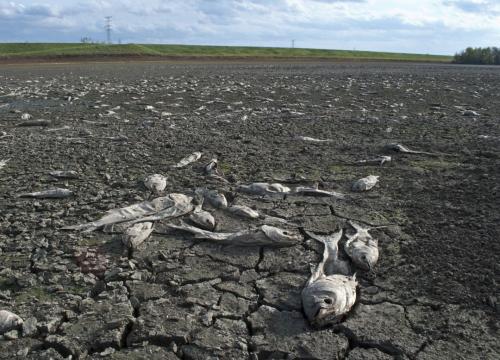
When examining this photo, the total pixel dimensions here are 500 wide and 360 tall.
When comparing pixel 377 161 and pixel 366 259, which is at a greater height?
pixel 377 161

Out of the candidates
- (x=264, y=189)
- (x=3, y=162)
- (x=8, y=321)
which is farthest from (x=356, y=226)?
(x=3, y=162)

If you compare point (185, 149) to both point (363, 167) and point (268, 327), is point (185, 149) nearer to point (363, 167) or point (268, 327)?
point (363, 167)

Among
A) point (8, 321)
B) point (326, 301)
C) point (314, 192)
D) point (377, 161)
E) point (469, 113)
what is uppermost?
point (469, 113)

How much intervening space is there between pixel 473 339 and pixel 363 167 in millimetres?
3482

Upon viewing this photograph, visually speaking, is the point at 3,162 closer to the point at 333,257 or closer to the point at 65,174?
the point at 65,174

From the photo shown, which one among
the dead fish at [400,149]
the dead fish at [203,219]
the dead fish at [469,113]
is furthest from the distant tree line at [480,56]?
the dead fish at [203,219]

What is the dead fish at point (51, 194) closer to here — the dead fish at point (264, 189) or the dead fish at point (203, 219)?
the dead fish at point (203, 219)

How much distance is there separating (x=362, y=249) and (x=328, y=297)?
811 mm

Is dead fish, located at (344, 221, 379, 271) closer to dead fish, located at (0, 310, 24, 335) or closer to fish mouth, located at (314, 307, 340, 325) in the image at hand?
fish mouth, located at (314, 307, 340, 325)

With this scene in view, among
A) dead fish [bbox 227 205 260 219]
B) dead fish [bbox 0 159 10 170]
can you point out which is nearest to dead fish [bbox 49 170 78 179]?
dead fish [bbox 0 159 10 170]

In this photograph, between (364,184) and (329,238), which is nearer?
(329,238)

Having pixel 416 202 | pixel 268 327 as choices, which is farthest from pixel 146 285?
pixel 416 202

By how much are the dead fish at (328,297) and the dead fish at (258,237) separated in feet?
1.87

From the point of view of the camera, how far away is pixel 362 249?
346 centimetres
